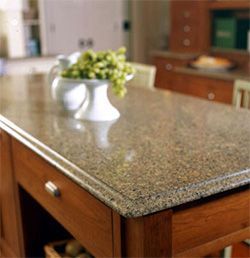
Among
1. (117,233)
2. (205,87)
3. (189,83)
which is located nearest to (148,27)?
(189,83)

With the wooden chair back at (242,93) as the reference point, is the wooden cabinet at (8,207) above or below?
below

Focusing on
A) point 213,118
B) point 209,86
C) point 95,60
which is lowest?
point 209,86

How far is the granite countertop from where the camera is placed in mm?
1040

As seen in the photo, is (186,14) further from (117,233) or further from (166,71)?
(117,233)

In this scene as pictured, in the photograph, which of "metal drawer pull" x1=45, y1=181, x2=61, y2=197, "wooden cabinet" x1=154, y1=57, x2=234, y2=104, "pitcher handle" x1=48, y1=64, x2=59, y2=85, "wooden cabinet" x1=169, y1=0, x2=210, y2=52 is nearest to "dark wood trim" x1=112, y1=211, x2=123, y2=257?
"metal drawer pull" x1=45, y1=181, x2=61, y2=197

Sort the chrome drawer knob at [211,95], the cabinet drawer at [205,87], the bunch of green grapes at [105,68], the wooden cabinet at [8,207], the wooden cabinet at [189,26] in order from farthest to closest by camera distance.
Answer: the wooden cabinet at [189,26] < the chrome drawer knob at [211,95] < the cabinet drawer at [205,87] < the wooden cabinet at [8,207] < the bunch of green grapes at [105,68]

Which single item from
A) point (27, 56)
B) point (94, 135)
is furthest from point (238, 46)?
point (94, 135)

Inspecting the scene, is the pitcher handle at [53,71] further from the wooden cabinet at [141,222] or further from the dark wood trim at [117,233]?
the dark wood trim at [117,233]

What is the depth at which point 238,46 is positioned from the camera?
4121 mm

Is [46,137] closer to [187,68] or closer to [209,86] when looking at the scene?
[209,86]

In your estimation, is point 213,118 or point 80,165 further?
point 213,118

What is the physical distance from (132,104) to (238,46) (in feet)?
8.02

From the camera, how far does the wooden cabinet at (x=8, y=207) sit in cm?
172

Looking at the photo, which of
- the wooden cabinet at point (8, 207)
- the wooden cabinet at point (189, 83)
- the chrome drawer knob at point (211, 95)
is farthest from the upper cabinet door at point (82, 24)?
the wooden cabinet at point (8, 207)
